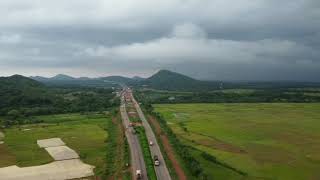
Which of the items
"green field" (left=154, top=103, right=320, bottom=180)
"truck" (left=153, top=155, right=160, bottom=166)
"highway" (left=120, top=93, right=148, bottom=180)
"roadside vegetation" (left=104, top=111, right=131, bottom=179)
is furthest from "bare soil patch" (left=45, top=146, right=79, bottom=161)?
"green field" (left=154, top=103, right=320, bottom=180)

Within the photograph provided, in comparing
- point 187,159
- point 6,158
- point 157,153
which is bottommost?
point 6,158

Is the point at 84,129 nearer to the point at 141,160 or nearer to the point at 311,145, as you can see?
the point at 141,160

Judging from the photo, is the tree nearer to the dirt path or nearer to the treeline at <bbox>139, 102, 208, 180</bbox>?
the dirt path

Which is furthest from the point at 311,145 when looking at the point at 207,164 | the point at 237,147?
the point at 207,164

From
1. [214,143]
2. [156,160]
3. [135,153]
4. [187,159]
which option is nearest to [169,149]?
[135,153]

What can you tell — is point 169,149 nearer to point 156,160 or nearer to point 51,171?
point 156,160

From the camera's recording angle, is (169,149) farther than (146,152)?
Yes
